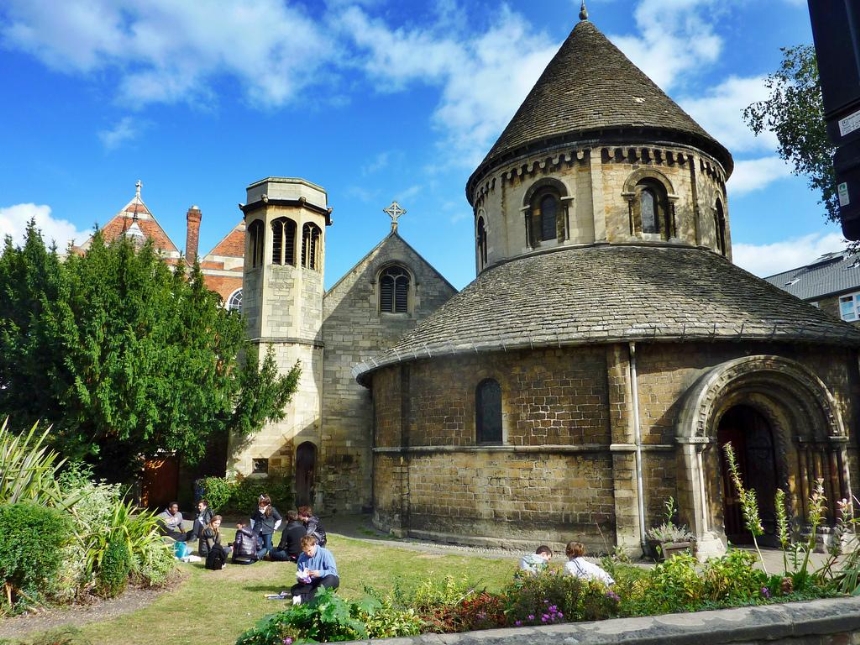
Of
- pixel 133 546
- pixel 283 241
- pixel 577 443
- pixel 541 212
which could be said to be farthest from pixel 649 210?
pixel 133 546

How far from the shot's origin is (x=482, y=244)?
1956 cm

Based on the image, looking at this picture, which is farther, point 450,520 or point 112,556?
point 450,520

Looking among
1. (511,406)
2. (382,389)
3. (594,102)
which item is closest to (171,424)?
(382,389)

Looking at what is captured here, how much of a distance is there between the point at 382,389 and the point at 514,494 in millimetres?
5169

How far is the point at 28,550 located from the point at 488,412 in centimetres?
883

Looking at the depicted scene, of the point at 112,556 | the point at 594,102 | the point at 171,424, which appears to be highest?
the point at 594,102

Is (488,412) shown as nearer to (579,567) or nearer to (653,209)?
(579,567)

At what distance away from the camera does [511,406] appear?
13.0 m

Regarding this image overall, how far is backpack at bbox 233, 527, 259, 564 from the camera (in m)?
11.7

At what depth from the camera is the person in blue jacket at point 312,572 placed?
8.44 metres

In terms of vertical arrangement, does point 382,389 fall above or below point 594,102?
below

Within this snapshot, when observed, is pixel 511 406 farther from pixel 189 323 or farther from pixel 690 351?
pixel 189 323

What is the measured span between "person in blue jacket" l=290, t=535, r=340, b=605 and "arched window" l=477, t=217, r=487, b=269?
39.7 ft

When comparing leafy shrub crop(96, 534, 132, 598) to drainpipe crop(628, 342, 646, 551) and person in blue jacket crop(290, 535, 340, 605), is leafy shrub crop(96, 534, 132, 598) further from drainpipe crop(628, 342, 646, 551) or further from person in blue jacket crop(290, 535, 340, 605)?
drainpipe crop(628, 342, 646, 551)
